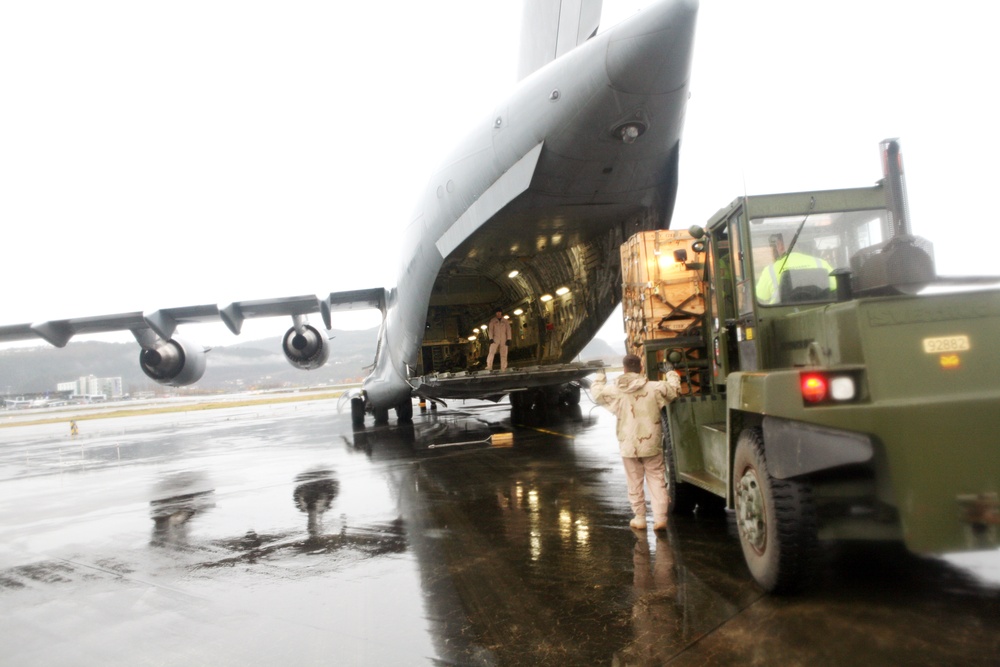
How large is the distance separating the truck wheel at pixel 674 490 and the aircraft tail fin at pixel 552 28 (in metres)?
5.46

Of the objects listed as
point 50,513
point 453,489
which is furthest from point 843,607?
point 50,513

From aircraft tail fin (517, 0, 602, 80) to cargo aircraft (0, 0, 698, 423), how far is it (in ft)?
0.09

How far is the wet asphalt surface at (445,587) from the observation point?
315 centimetres

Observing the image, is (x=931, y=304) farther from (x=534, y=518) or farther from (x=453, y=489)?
(x=453, y=489)

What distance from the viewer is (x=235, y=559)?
5328 mm

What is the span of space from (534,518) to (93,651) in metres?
3.55

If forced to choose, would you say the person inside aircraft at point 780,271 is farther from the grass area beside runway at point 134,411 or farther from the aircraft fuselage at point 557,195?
the grass area beside runway at point 134,411

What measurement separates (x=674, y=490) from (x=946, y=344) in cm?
292

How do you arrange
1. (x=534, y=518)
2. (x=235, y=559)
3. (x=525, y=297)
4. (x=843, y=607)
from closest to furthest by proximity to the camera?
(x=843, y=607)
(x=235, y=559)
(x=534, y=518)
(x=525, y=297)

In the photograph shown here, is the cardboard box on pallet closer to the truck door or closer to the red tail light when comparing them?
the truck door

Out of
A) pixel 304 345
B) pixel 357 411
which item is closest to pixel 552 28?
pixel 304 345

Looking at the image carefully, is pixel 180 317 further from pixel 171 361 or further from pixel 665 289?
pixel 665 289

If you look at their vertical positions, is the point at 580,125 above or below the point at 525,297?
above

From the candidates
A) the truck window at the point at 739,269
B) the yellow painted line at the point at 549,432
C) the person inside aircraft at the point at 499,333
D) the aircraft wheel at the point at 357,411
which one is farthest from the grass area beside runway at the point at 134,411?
the truck window at the point at 739,269
